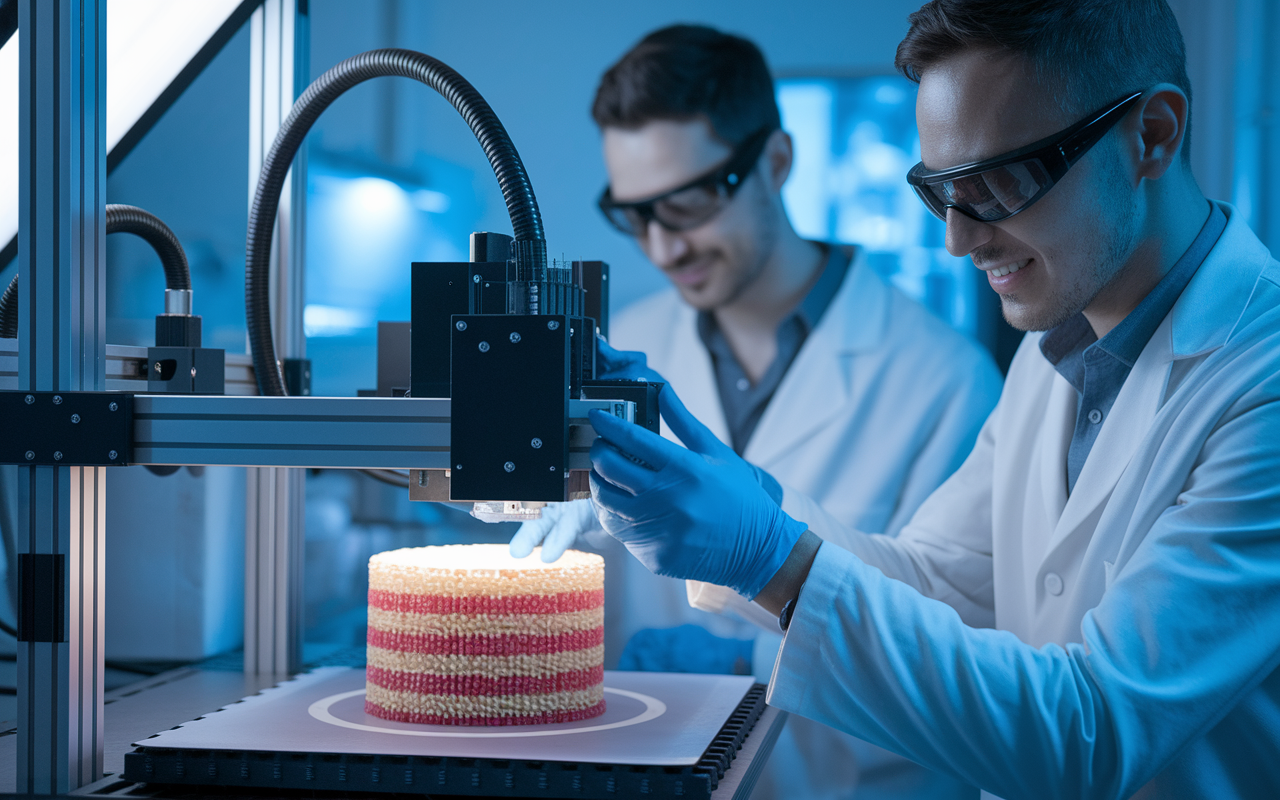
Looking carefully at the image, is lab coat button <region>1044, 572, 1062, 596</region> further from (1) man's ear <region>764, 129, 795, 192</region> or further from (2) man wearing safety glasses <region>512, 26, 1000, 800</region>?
(1) man's ear <region>764, 129, 795, 192</region>

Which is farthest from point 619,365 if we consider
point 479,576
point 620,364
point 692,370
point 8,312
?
point 692,370

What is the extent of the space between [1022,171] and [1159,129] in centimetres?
20

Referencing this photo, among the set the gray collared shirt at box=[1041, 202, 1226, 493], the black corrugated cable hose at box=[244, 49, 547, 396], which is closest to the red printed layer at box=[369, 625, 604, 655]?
the black corrugated cable hose at box=[244, 49, 547, 396]

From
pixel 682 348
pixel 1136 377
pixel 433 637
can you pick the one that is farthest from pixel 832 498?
pixel 433 637

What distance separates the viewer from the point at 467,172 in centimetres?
191

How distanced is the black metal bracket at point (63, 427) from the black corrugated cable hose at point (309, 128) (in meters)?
0.27

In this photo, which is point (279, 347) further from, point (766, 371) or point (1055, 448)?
point (1055, 448)

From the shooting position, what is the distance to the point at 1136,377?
117 centimetres

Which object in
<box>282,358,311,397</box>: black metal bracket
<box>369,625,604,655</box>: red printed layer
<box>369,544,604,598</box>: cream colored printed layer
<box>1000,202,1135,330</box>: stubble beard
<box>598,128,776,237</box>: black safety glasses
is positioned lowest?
<box>369,625,604,655</box>: red printed layer

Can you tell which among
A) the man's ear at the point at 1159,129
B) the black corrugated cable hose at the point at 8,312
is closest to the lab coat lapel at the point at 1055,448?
the man's ear at the point at 1159,129

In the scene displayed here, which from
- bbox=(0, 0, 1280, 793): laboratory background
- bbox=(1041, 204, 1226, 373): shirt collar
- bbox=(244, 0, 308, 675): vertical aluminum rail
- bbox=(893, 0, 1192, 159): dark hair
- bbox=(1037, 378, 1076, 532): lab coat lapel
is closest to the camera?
bbox=(893, 0, 1192, 159): dark hair

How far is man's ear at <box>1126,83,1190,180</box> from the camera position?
108 cm

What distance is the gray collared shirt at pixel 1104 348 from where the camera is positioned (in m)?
1.17

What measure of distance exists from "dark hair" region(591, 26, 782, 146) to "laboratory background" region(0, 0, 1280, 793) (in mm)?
27
